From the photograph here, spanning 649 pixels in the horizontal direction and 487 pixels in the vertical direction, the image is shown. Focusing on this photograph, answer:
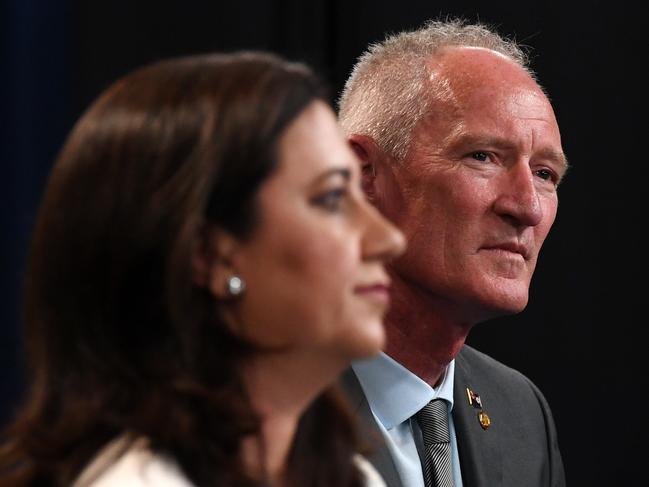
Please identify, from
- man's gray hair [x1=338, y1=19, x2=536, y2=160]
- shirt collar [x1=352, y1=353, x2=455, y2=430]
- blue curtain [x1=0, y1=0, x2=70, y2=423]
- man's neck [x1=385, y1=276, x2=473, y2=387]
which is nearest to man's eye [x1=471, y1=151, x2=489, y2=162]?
man's gray hair [x1=338, y1=19, x2=536, y2=160]

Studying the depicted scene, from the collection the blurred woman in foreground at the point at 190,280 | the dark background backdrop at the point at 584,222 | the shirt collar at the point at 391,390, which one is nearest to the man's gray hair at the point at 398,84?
the shirt collar at the point at 391,390

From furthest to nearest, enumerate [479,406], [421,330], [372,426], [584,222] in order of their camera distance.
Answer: [584,222]
[479,406]
[421,330]
[372,426]

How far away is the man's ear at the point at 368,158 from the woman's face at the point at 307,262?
0.85 meters

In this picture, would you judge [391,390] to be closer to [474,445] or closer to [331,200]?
[474,445]

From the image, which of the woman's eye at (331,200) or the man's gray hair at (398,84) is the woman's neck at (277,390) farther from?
the man's gray hair at (398,84)

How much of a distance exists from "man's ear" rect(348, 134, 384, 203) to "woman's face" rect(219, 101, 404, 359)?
85cm

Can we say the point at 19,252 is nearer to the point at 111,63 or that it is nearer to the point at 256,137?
the point at 111,63

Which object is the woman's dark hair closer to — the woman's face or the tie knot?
the woman's face

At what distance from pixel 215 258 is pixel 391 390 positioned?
84cm

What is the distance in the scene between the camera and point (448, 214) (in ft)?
6.73

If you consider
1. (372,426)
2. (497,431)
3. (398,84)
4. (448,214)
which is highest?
(398,84)

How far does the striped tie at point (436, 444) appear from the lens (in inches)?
78.2

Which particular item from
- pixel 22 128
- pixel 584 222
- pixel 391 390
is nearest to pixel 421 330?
pixel 391 390

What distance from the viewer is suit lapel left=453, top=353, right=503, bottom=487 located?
2.09 metres
